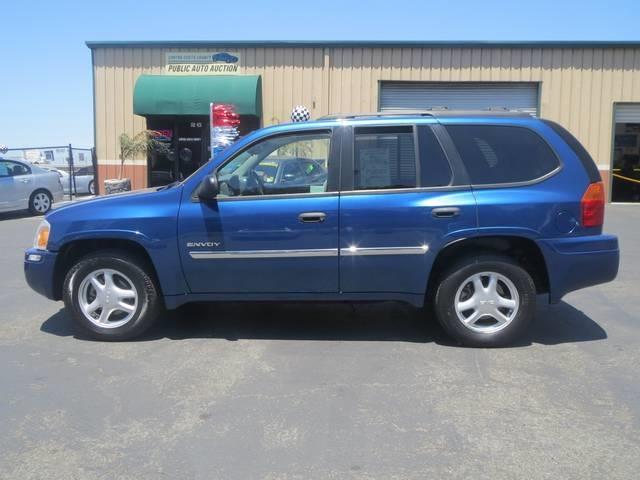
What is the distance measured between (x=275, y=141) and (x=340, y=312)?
1934 millimetres

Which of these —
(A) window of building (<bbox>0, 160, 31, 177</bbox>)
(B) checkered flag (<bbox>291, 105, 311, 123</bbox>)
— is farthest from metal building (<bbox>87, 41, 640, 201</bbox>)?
(A) window of building (<bbox>0, 160, 31, 177</bbox>)

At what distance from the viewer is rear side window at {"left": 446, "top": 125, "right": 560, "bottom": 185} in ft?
17.1

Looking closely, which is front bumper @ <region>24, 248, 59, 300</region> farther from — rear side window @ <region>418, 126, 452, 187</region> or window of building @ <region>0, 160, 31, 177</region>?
window of building @ <region>0, 160, 31, 177</region>

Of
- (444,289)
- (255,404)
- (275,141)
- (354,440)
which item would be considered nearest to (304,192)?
(275,141)

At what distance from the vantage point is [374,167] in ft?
17.2

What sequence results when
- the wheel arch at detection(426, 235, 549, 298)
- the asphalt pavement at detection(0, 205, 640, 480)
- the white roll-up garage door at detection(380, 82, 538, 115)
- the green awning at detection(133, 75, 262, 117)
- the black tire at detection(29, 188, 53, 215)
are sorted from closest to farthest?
the asphalt pavement at detection(0, 205, 640, 480) → the wheel arch at detection(426, 235, 549, 298) → the black tire at detection(29, 188, 53, 215) → the green awning at detection(133, 75, 262, 117) → the white roll-up garage door at detection(380, 82, 538, 115)

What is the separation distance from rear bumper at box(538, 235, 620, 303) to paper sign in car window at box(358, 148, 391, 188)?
1.31 m

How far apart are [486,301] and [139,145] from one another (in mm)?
16689

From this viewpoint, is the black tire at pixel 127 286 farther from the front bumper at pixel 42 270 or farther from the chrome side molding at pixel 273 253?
the chrome side molding at pixel 273 253

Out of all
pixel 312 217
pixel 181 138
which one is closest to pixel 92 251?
pixel 312 217

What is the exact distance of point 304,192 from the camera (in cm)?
525

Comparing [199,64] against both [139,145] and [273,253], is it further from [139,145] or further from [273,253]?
[273,253]

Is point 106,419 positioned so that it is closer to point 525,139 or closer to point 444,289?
point 444,289

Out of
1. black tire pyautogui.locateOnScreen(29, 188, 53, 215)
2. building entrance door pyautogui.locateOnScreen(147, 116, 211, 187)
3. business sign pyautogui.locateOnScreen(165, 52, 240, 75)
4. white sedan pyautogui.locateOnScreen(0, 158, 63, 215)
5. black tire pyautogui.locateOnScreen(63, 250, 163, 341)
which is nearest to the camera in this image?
black tire pyautogui.locateOnScreen(63, 250, 163, 341)
